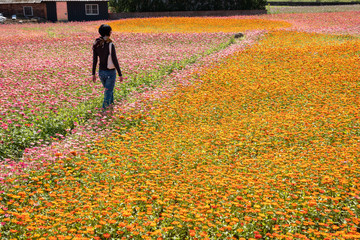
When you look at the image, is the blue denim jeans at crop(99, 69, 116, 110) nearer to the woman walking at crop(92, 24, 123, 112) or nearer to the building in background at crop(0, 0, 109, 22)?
the woman walking at crop(92, 24, 123, 112)

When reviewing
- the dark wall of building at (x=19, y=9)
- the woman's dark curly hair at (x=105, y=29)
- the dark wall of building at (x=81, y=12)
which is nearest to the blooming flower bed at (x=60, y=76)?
the woman's dark curly hair at (x=105, y=29)

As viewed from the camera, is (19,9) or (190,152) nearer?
(190,152)

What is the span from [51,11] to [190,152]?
4165cm

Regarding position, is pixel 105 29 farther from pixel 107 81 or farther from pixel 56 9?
pixel 56 9

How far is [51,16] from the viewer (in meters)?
44.2

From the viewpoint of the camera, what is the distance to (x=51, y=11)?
44.1 m

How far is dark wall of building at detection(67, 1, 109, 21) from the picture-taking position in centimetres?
4491

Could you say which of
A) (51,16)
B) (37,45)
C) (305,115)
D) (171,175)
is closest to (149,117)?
(171,175)

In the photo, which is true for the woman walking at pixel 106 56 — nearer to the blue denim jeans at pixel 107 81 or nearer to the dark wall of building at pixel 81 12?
the blue denim jeans at pixel 107 81

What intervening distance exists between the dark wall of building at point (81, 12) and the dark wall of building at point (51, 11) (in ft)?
5.42

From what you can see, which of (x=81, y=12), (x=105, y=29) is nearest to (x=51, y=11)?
(x=81, y=12)

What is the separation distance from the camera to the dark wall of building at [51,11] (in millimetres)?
43888

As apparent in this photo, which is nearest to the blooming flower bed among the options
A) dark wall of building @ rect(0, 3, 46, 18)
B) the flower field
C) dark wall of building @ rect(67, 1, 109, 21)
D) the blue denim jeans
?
the flower field

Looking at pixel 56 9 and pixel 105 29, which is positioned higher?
pixel 56 9
